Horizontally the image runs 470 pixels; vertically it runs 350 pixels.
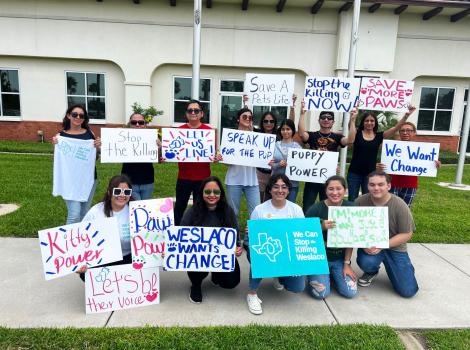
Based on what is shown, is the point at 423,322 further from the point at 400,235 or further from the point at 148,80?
the point at 148,80

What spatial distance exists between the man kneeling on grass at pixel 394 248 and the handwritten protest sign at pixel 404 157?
92 centimetres

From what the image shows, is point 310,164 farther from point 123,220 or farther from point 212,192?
point 123,220

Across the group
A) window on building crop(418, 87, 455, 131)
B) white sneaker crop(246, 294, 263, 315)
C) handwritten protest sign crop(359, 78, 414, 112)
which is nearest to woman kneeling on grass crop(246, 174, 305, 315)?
white sneaker crop(246, 294, 263, 315)

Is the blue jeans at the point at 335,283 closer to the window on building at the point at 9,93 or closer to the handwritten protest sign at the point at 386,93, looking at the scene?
the handwritten protest sign at the point at 386,93

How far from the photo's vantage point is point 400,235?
3625 millimetres

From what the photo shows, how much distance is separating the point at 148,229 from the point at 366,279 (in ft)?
7.67

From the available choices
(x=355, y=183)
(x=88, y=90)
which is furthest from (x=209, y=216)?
(x=88, y=90)

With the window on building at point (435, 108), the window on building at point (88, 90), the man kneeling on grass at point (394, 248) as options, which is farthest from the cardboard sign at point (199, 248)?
the window on building at point (435, 108)

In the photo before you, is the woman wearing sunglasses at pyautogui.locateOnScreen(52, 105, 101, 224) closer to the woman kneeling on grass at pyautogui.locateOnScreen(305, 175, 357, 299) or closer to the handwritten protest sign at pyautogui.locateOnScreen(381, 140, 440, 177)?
the woman kneeling on grass at pyautogui.locateOnScreen(305, 175, 357, 299)

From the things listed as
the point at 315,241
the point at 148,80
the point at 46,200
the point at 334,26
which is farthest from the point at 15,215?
the point at 334,26

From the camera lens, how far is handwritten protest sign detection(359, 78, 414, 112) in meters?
5.09

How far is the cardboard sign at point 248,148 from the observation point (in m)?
4.36

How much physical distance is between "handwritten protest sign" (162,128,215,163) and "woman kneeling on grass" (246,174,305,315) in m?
1.08

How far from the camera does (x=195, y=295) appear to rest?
3.38m
